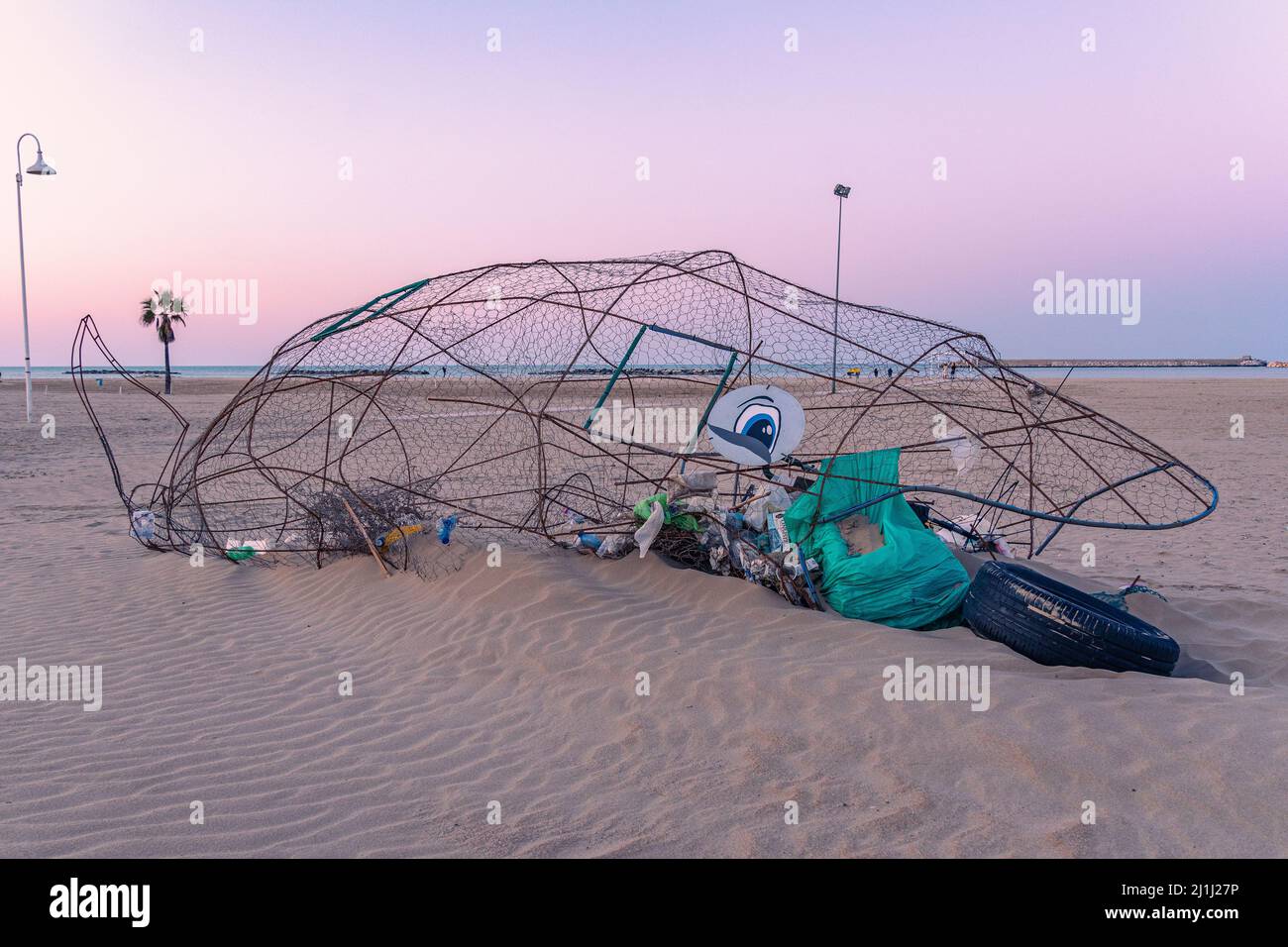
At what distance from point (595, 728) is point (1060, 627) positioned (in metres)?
2.46

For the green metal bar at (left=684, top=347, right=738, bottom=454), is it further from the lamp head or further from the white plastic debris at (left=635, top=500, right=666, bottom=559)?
the lamp head

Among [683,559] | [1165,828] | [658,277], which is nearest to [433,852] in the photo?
[1165,828]

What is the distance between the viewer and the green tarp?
496 cm

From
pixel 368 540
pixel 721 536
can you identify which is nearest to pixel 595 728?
pixel 721 536

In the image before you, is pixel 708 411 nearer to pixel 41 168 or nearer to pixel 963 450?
pixel 963 450

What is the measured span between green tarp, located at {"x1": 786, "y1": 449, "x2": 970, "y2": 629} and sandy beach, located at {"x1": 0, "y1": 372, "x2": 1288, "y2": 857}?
0.24m

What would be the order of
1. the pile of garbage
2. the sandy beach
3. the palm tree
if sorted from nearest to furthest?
the sandy beach
the pile of garbage
the palm tree

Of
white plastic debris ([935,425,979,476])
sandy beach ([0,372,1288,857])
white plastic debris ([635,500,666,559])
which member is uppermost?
white plastic debris ([935,425,979,476])

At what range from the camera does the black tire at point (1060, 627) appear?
410cm

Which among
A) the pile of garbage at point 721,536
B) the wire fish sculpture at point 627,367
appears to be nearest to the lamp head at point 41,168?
the wire fish sculpture at point 627,367

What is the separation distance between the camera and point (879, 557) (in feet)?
16.6

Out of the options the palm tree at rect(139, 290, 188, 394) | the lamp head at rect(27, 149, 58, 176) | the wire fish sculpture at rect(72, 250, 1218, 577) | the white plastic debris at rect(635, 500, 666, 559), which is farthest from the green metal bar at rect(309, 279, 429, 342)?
the palm tree at rect(139, 290, 188, 394)

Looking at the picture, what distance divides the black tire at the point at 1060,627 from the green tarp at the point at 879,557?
281mm
